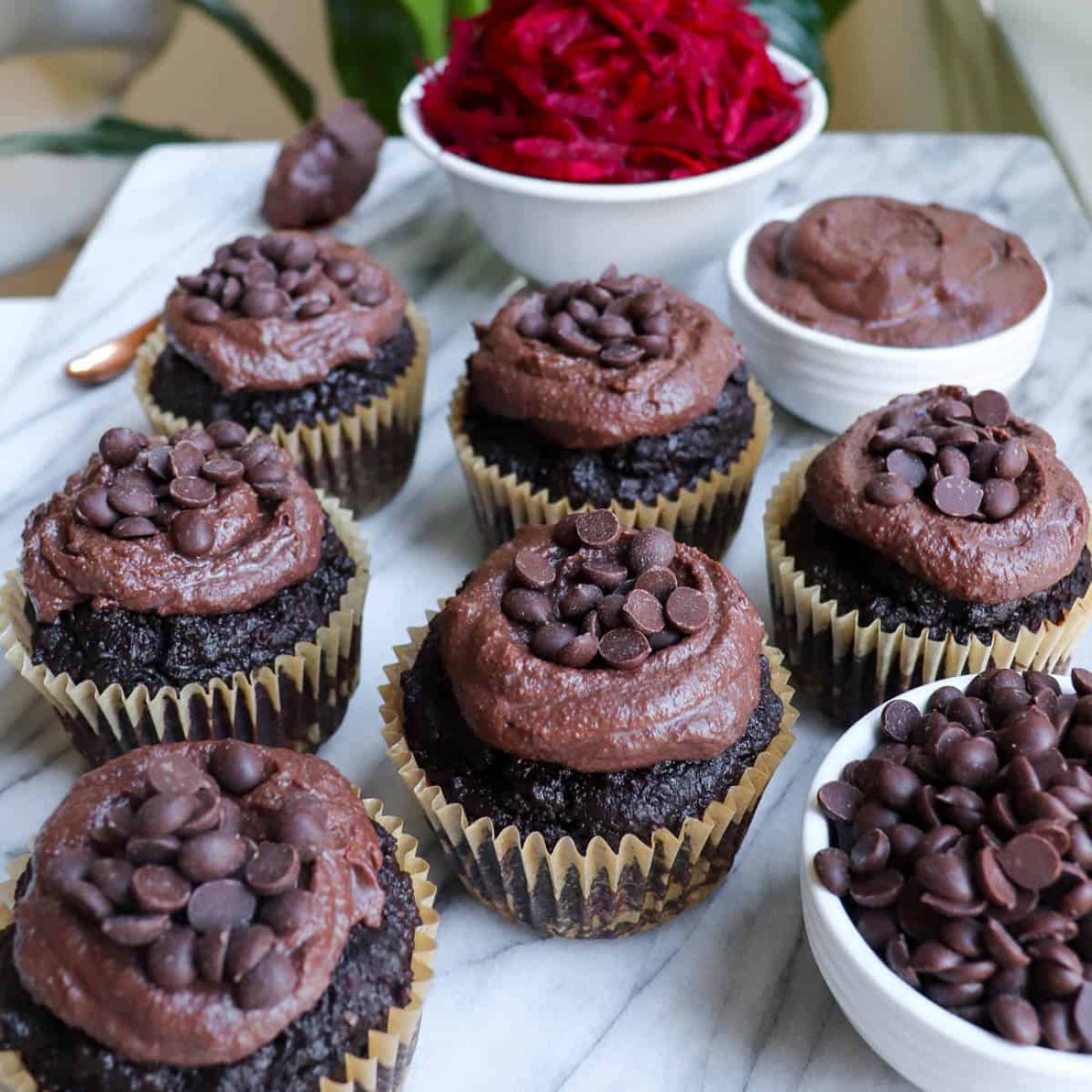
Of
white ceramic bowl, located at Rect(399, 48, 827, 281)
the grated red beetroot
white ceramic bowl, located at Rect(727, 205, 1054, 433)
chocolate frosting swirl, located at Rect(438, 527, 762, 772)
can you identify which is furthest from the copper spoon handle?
chocolate frosting swirl, located at Rect(438, 527, 762, 772)

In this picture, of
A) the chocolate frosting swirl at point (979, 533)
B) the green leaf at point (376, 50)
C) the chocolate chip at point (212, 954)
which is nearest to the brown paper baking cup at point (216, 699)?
the chocolate chip at point (212, 954)

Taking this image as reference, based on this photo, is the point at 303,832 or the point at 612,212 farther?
the point at 612,212

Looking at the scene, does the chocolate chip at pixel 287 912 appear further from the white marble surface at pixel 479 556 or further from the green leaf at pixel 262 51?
the green leaf at pixel 262 51

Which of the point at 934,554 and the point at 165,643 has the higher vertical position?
the point at 934,554

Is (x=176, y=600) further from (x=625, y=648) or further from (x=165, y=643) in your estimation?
(x=625, y=648)

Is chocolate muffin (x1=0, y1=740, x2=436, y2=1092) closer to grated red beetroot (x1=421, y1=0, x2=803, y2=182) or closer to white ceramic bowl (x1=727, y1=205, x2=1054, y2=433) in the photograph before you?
white ceramic bowl (x1=727, y1=205, x2=1054, y2=433)

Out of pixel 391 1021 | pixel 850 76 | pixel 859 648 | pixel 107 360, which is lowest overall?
pixel 850 76

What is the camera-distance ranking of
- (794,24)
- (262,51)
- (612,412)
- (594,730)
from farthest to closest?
(262,51) < (794,24) < (612,412) < (594,730)

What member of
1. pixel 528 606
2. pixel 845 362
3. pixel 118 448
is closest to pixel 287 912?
pixel 528 606
